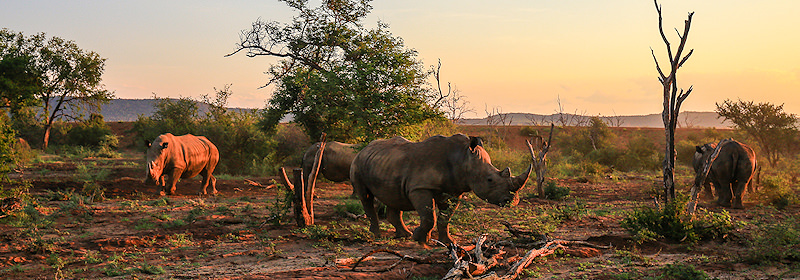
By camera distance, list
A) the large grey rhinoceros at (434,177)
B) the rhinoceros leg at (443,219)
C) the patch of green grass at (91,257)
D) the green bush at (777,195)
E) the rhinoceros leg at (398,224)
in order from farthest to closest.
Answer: the green bush at (777,195), the rhinoceros leg at (398,224), the rhinoceros leg at (443,219), the large grey rhinoceros at (434,177), the patch of green grass at (91,257)

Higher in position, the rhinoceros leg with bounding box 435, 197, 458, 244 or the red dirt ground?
the rhinoceros leg with bounding box 435, 197, 458, 244

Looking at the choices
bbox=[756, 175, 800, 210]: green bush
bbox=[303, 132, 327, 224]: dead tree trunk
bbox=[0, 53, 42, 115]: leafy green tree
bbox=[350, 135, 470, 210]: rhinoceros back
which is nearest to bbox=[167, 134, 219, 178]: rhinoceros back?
bbox=[303, 132, 327, 224]: dead tree trunk

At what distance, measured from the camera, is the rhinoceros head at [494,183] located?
7.43 metres

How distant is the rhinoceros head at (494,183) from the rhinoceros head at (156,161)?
10165mm

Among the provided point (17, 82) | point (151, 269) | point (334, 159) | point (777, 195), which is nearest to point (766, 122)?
point (777, 195)

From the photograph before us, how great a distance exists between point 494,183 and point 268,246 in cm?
359

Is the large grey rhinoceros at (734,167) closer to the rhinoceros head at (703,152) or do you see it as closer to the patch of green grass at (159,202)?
the rhinoceros head at (703,152)

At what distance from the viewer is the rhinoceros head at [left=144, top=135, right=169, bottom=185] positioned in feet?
48.8

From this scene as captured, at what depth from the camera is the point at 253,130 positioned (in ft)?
80.9

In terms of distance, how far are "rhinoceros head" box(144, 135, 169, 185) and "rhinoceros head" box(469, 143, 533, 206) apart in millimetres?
10165

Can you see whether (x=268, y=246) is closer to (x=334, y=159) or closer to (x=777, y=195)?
(x=334, y=159)

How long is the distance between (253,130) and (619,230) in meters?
17.7

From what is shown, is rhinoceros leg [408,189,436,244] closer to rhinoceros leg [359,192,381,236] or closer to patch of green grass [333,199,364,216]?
rhinoceros leg [359,192,381,236]

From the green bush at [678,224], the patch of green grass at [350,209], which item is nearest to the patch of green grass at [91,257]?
the patch of green grass at [350,209]
